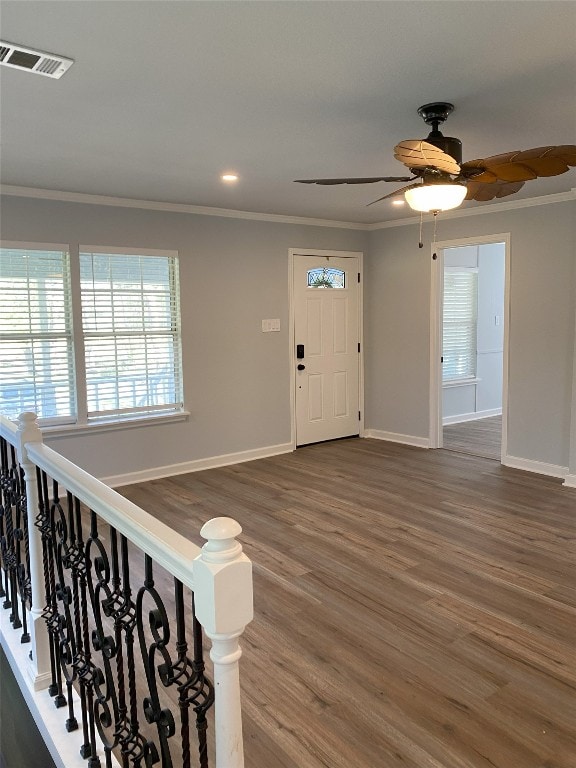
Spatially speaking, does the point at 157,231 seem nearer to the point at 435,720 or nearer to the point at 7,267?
the point at 7,267

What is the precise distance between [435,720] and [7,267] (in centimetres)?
426

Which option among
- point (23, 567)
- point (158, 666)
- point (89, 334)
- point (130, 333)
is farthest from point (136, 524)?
point (130, 333)

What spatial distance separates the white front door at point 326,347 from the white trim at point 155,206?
40 cm

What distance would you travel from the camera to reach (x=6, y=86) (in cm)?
259

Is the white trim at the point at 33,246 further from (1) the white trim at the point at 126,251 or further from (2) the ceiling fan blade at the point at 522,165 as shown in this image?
(2) the ceiling fan blade at the point at 522,165

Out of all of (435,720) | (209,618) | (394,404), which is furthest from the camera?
(394,404)

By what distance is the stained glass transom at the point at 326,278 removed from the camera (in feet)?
21.5

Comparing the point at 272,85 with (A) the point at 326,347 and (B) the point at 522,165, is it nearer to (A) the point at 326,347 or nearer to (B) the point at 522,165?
(B) the point at 522,165

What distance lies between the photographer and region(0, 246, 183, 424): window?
15.2 feet

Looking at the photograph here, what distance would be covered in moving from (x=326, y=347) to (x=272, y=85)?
168 inches

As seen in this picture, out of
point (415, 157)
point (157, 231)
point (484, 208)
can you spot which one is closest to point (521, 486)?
point (484, 208)

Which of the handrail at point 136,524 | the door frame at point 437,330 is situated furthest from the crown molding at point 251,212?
the handrail at point 136,524

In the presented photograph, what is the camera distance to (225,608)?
1061 millimetres

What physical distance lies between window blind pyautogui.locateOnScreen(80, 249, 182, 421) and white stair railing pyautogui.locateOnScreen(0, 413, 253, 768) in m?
2.33
